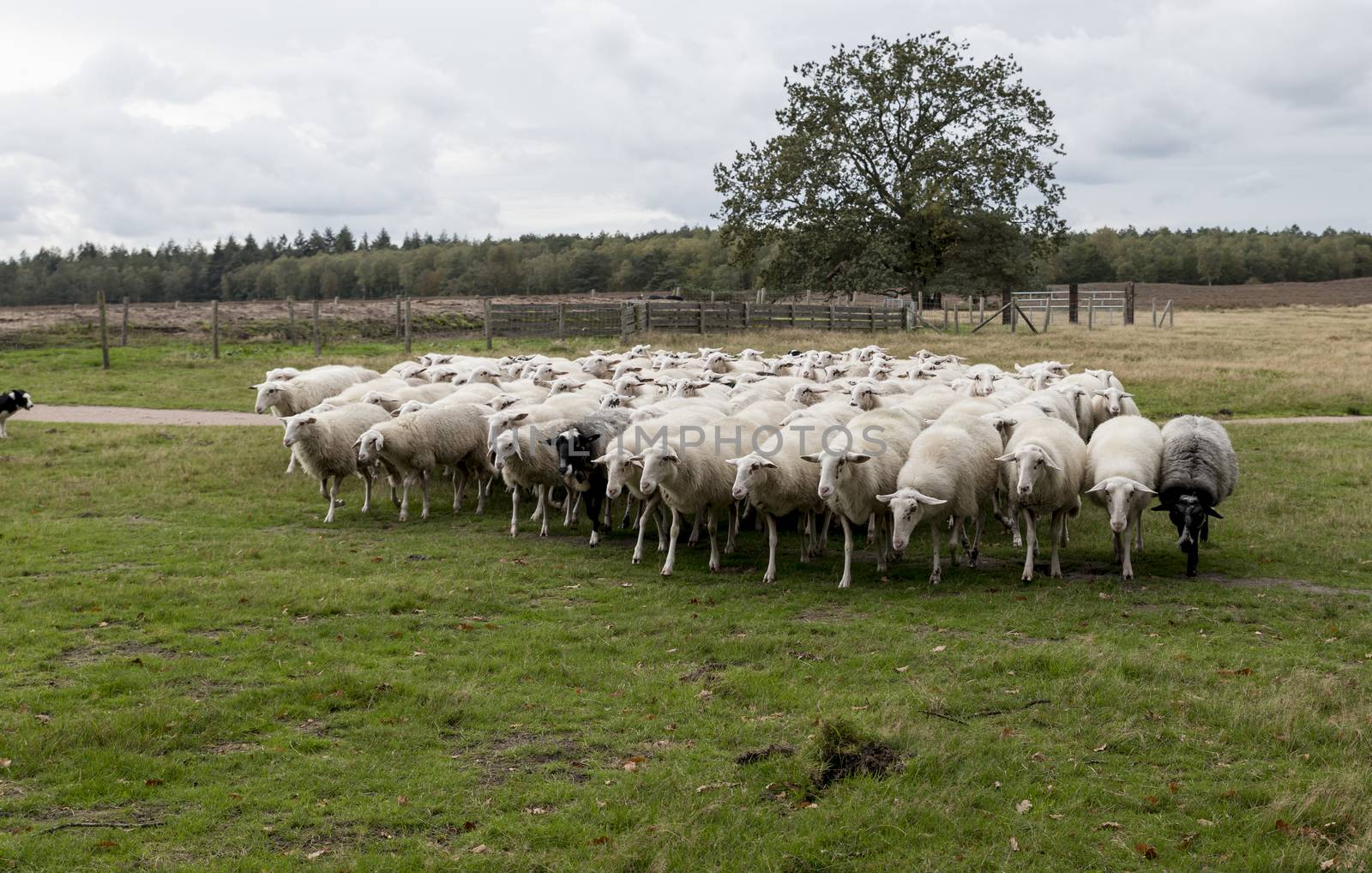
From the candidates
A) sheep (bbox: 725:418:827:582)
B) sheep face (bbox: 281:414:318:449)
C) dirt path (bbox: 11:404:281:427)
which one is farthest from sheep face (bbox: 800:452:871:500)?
dirt path (bbox: 11:404:281:427)

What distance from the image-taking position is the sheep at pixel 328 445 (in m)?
14.7

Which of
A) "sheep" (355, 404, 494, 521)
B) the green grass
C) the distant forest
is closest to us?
the green grass

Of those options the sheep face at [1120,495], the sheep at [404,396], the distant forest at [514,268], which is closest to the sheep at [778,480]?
the sheep face at [1120,495]

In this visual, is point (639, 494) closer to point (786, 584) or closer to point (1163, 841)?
point (786, 584)

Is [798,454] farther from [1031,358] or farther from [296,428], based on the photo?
[1031,358]

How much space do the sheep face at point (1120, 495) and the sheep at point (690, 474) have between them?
13.1 feet

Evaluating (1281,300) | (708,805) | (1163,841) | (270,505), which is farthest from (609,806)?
(1281,300)

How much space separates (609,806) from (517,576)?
18.3 ft

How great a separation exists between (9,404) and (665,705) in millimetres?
17858

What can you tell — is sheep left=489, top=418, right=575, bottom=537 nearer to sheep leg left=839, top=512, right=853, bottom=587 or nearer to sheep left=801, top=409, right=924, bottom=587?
sheep left=801, top=409, right=924, bottom=587

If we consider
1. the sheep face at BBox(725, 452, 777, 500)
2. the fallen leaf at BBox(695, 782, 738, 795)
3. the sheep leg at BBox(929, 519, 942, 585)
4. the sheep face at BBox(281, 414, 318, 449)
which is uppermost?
the sheep face at BBox(281, 414, 318, 449)

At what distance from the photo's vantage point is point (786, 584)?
1122 cm

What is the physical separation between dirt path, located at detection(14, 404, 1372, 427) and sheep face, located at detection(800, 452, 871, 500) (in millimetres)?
13445

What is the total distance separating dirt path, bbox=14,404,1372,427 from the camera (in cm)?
2169
